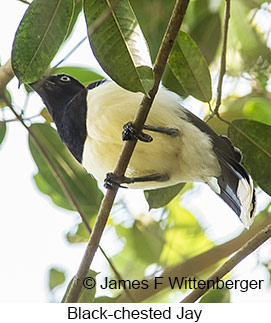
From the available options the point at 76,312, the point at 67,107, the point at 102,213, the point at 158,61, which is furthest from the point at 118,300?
the point at 158,61

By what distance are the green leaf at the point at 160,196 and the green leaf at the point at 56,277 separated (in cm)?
50

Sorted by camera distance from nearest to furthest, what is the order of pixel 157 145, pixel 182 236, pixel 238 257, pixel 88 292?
pixel 238 257 → pixel 88 292 → pixel 157 145 → pixel 182 236

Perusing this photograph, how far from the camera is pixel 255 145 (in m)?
A: 1.90

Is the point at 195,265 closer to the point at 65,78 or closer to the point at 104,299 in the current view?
the point at 104,299

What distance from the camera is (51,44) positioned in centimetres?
143

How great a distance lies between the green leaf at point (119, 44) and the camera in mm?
1279

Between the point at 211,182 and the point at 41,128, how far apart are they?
2.25ft

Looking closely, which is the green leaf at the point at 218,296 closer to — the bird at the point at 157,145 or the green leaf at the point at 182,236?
the bird at the point at 157,145

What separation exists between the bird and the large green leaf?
0.60 feet

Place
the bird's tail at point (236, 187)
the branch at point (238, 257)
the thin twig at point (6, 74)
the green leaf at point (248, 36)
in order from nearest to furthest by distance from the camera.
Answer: the branch at point (238, 257)
the thin twig at point (6, 74)
the bird's tail at point (236, 187)
the green leaf at point (248, 36)

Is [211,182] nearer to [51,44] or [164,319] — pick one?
[164,319]

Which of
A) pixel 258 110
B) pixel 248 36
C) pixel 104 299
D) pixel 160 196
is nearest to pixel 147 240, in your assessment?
pixel 160 196

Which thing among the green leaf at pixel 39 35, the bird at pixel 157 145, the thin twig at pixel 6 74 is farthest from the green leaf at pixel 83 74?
the green leaf at pixel 39 35

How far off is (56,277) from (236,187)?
2.85 ft
